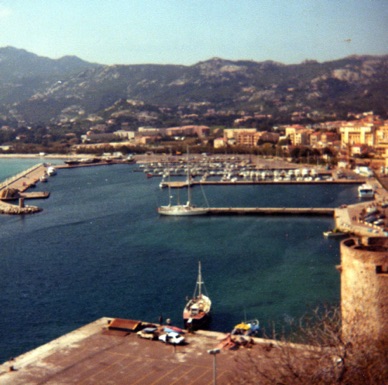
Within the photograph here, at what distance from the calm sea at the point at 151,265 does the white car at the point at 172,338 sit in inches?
53.4

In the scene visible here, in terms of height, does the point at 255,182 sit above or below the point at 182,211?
below

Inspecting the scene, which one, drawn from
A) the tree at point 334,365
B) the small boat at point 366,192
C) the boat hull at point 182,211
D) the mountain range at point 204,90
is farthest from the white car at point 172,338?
the mountain range at point 204,90

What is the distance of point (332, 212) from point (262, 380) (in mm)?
13915

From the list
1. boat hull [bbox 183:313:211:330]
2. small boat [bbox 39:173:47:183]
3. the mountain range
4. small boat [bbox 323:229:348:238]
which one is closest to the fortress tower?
boat hull [bbox 183:313:211:330]

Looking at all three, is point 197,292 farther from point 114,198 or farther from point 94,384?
point 114,198

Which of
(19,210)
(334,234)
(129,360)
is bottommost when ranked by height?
(19,210)

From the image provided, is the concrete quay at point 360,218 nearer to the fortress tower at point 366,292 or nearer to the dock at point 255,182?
the dock at point 255,182

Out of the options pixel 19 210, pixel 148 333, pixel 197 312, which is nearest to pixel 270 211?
pixel 19 210

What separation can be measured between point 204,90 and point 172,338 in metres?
89.6

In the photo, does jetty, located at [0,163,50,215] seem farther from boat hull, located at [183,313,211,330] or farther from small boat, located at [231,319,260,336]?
small boat, located at [231,319,260,336]

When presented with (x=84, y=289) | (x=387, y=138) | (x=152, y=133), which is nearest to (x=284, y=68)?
(x=152, y=133)

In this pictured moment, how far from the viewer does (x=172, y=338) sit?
7.52 m

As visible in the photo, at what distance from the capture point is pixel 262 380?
196 inches

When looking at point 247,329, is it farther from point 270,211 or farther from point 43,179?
point 43,179
